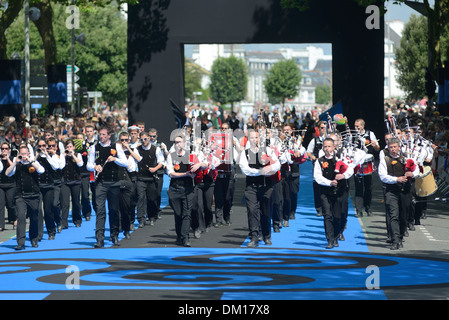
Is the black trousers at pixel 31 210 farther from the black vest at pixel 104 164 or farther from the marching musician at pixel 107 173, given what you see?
the black vest at pixel 104 164

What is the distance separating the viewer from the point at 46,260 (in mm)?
14820

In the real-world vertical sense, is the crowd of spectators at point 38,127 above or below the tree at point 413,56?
below

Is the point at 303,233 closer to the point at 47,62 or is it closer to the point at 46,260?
the point at 46,260

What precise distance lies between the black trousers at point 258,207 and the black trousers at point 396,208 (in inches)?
78.3

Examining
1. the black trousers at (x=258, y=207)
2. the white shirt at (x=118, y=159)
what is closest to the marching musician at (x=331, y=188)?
the black trousers at (x=258, y=207)

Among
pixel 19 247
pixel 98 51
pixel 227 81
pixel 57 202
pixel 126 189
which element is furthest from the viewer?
pixel 227 81

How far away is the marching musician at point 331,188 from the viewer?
1619cm

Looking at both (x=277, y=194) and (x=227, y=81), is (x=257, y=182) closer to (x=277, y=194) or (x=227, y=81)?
(x=277, y=194)

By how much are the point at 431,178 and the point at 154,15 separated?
15356 millimetres

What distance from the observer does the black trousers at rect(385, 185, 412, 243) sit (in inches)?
627

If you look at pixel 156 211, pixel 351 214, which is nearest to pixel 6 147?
pixel 156 211

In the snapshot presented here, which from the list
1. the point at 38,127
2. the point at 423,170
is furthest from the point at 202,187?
the point at 38,127

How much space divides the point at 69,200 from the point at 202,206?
290 cm

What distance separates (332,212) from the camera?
16297 millimetres
